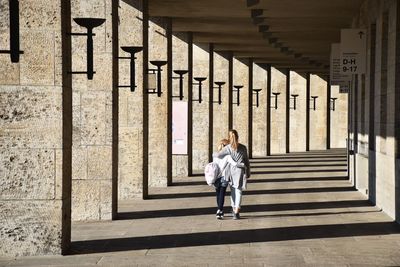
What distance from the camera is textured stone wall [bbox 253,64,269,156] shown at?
43.2 meters

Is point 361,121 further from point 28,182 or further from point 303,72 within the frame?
point 303,72

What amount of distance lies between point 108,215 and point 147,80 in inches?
206

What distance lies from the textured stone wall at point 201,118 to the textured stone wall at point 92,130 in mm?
14899

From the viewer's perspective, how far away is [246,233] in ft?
47.9

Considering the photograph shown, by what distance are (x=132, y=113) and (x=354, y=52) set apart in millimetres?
5242

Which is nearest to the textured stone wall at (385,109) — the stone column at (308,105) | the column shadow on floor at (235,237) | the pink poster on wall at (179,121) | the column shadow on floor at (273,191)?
the column shadow on floor at (235,237)

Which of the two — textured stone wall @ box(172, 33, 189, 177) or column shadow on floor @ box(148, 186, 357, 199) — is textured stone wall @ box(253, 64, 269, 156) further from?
column shadow on floor @ box(148, 186, 357, 199)

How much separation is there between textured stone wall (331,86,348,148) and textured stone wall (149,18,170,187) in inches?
1170

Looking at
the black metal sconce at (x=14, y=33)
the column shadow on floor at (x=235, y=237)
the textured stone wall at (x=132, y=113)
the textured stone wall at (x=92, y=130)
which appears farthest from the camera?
the textured stone wall at (x=132, y=113)

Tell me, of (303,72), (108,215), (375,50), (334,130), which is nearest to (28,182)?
(108,215)

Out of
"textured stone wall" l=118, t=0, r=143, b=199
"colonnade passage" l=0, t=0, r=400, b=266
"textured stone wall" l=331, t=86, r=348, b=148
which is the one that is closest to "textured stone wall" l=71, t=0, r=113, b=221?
"colonnade passage" l=0, t=0, r=400, b=266

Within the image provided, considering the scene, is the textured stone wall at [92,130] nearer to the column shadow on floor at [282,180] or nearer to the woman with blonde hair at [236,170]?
the woman with blonde hair at [236,170]

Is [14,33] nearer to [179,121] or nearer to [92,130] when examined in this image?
[92,130]

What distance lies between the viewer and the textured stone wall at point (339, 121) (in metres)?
53.3
